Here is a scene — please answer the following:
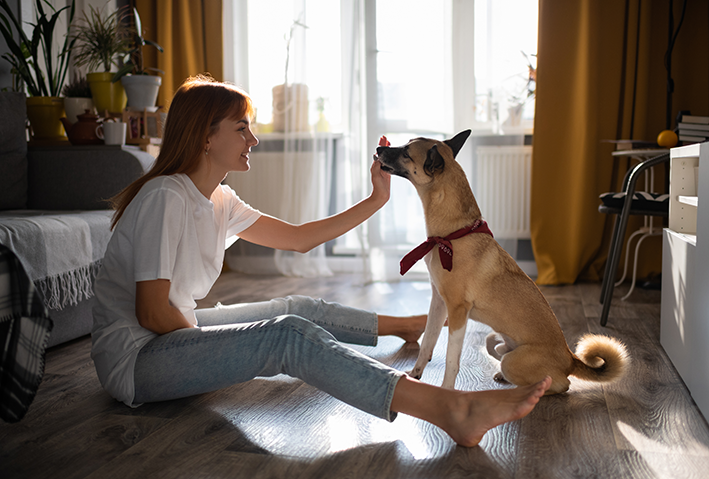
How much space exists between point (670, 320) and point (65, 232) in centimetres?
224

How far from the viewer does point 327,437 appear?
52.5 inches

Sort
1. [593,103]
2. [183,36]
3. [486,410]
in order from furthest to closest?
1. [183,36]
2. [593,103]
3. [486,410]

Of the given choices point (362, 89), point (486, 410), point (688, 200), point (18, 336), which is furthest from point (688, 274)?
point (362, 89)

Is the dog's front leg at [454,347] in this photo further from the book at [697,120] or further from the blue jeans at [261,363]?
the book at [697,120]

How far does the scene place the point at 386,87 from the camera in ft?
12.2

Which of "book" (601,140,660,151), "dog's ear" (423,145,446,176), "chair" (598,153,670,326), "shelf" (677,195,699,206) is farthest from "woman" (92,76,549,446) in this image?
"book" (601,140,660,151)

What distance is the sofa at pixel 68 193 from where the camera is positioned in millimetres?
2064

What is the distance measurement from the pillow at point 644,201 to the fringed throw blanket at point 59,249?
7.65ft

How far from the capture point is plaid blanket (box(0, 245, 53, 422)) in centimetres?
96

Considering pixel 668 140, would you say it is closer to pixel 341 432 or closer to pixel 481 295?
pixel 481 295

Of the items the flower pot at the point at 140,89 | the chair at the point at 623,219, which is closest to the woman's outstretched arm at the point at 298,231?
the chair at the point at 623,219

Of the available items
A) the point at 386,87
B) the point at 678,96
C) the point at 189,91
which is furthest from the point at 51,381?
the point at 678,96

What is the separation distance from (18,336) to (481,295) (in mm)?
1143

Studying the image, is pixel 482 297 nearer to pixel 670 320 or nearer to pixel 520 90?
pixel 670 320
